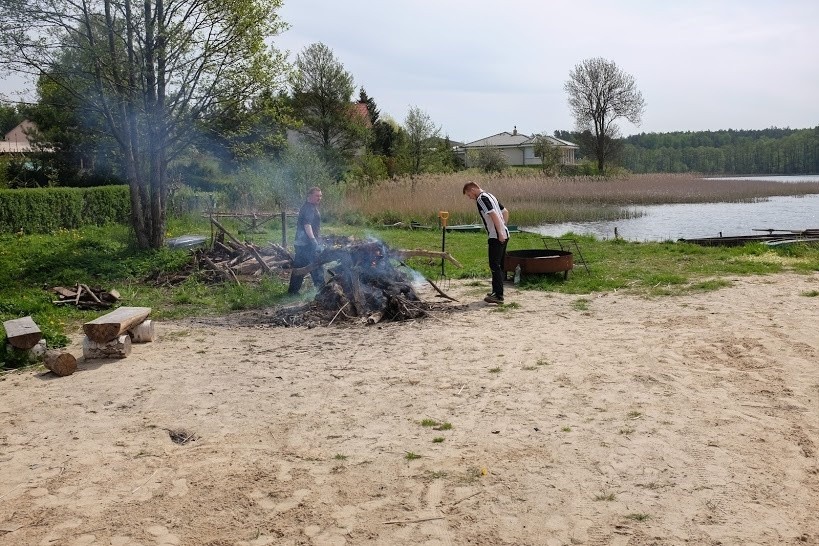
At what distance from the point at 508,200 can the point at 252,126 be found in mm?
13799

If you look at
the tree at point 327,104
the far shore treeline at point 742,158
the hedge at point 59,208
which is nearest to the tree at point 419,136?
the tree at point 327,104

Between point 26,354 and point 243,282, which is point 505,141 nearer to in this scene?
point 243,282

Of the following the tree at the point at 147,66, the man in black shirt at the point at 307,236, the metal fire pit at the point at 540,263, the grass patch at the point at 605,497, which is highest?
the tree at the point at 147,66

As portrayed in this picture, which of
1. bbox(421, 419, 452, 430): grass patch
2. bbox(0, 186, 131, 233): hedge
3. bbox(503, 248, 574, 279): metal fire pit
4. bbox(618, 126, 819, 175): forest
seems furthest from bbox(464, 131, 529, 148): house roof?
bbox(421, 419, 452, 430): grass patch

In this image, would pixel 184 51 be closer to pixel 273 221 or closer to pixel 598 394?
pixel 273 221

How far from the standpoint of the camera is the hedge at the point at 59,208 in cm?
1786

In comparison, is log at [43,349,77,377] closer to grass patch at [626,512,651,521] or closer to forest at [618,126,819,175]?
grass patch at [626,512,651,521]

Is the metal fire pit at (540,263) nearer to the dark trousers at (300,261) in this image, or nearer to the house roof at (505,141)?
the dark trousers at (300,261)

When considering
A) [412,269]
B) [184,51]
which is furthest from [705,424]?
[184,51]

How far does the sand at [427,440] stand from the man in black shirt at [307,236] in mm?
2310

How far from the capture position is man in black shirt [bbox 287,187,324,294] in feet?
32.7

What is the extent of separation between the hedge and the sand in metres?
12.9

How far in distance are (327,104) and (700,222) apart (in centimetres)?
2358

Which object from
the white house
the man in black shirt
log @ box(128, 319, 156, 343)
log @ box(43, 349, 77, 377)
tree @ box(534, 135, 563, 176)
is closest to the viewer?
log @ box(43, 349, 77, 377)
